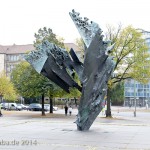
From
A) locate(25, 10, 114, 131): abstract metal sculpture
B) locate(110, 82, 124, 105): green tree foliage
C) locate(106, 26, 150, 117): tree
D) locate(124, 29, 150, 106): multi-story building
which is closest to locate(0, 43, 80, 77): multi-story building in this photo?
locate(110, 82, 124, 105): green tree foliage

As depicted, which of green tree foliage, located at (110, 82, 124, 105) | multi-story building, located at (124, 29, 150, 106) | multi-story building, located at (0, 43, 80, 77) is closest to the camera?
green tree foliage, located at (110, 82, 124, 105)

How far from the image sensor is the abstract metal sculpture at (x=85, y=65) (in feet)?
56.7

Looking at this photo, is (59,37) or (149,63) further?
(59,37)

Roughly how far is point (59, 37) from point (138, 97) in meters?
64.9

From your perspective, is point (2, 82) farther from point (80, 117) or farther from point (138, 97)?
point (138, 97)

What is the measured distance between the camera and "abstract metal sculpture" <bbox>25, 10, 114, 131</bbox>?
1730 centimetres

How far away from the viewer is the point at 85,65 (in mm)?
17797

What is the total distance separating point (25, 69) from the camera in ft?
135

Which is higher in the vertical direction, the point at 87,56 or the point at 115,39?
the point at 115,39

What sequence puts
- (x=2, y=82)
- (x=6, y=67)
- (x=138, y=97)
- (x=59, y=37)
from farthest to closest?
1. (x=6, y=67)
2. (x=138, y=97)
3. (x=2, y=82)
4. (x=59, y=37)

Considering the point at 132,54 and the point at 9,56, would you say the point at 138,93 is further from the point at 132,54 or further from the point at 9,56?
the point at 132,54

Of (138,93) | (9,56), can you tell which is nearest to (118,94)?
(138,93)

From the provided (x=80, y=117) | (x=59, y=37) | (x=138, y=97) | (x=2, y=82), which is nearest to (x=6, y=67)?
(x=138, y=97)

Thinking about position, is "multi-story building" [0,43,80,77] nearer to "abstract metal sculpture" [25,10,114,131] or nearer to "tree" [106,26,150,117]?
"tree" [106,26,150,117]
